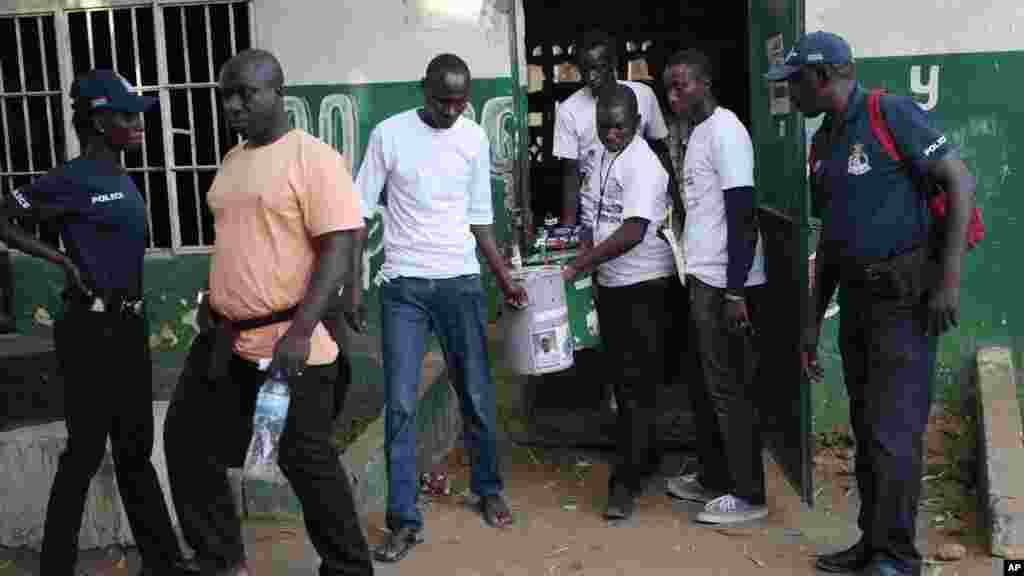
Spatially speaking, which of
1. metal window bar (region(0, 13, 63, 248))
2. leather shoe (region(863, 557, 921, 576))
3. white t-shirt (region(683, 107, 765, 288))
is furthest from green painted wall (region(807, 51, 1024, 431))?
metal window bar (region(0, 13, 63, 248))

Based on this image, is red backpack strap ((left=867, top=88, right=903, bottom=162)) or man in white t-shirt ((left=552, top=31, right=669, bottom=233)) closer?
red backpack strap ((left=867, top=88, right=903, bottom=162))

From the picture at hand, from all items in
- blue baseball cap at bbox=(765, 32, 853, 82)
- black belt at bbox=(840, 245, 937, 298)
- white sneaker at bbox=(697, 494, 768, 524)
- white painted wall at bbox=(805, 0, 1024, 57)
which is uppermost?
white painted wall at bbox=(805, 0, 1024, 57)

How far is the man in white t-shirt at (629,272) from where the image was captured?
5.34 meters

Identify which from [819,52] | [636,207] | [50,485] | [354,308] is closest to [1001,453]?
[636,207]

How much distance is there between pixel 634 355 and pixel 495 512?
0.94m

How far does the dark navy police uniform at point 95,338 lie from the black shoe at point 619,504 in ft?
6.79

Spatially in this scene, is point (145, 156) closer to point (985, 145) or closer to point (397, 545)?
point (397, 545)

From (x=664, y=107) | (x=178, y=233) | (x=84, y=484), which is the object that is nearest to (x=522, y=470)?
(x=84, y=484)

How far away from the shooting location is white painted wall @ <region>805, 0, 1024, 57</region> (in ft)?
20.4

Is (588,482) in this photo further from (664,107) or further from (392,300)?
(664,107)

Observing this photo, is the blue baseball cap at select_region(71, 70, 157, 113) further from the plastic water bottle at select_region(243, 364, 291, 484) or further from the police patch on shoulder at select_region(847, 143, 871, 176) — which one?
the police patch on shoulder at select_region(847, 143, 871, 176)

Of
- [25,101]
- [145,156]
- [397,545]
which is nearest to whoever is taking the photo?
[397,545]

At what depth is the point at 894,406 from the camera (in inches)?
177

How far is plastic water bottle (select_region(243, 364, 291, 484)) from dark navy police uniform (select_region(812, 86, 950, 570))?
2129 millimetres
